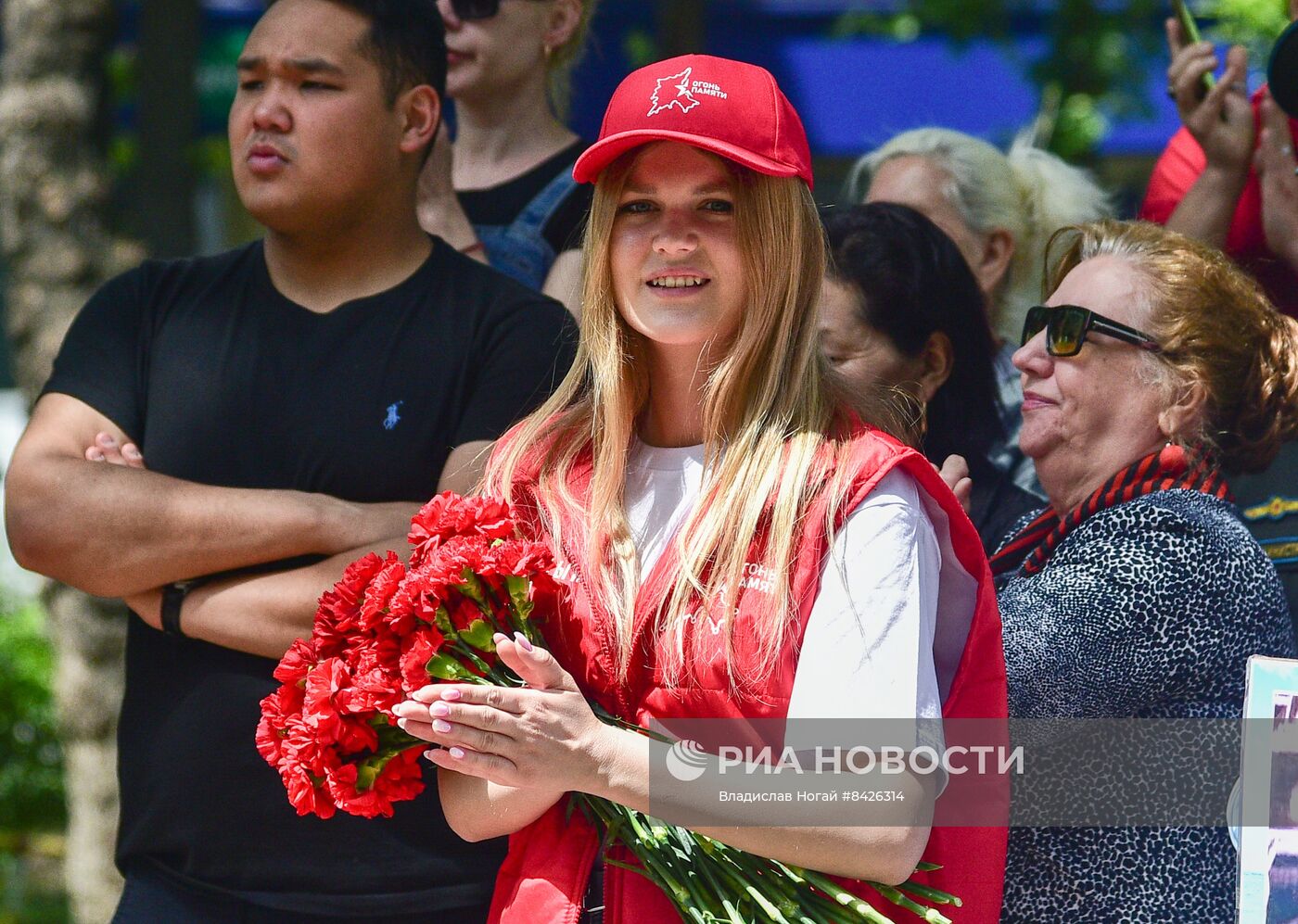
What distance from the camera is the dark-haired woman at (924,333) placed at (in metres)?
3.05

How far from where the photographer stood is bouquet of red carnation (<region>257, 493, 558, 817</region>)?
1979mm

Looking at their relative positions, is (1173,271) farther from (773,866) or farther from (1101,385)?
(773,866)

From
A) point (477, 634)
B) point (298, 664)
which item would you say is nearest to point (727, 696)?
point (477, 634)

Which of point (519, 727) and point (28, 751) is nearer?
point (519, 727)

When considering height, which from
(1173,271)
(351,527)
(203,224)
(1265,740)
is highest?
(203,224)

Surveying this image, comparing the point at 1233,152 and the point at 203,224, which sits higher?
the point at 203,224

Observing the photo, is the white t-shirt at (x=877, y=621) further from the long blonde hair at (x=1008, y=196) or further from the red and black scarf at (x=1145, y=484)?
the long blonde hair at (x=1008, y=196)

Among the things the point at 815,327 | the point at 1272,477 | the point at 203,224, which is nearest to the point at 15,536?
the point at 815,327

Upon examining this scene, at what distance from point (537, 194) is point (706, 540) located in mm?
→ 1641

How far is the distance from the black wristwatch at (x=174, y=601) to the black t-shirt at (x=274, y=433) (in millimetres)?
64

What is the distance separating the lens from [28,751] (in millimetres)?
7164

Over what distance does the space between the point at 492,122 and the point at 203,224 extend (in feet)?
22.4

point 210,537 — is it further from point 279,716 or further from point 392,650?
point 392,650

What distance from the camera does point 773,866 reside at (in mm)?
2027
